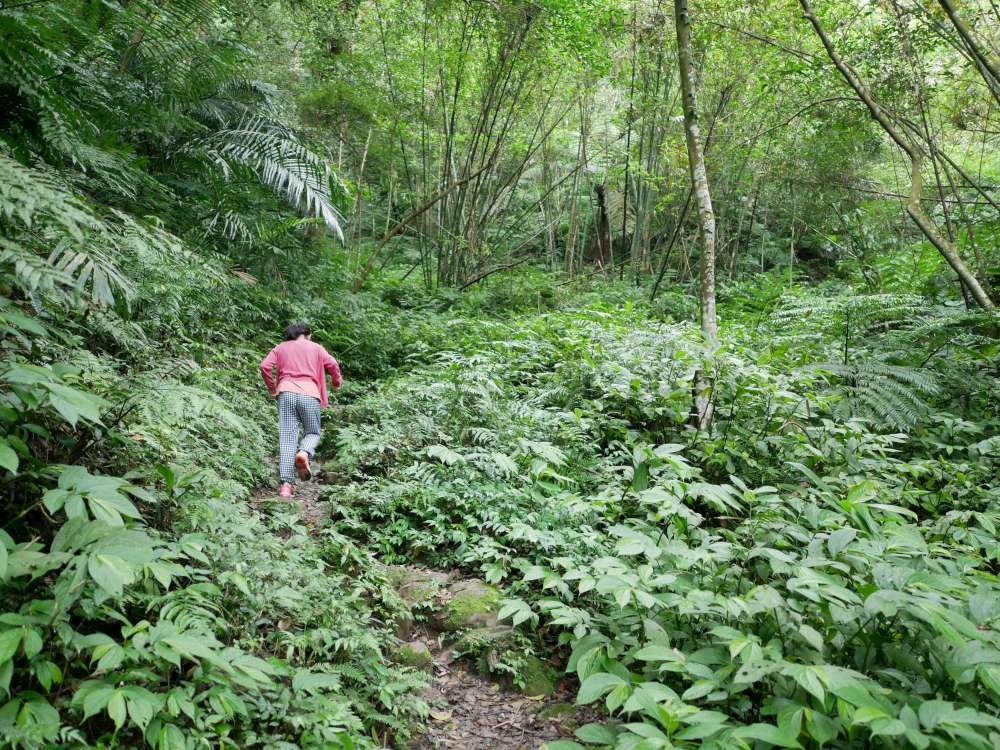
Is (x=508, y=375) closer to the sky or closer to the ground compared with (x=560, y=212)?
closer to the ground

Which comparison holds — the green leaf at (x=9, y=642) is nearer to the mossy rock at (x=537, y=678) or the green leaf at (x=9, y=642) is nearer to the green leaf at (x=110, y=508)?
the green leaf at (x=110, y=508)

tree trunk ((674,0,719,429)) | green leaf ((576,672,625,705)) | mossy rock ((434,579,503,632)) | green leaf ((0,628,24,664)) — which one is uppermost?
tree trunk ((674,0,719,429))

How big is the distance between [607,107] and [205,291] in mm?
10991

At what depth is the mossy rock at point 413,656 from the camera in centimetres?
290

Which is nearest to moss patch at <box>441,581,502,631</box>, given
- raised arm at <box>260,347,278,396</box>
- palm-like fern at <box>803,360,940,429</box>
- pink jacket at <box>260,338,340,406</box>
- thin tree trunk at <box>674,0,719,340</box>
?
pink jacket at <box>260,338,340,406</box>

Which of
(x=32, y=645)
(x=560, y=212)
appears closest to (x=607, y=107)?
(x=560, y=212)

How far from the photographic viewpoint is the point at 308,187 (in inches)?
332

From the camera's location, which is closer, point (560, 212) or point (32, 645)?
point (32, 645)

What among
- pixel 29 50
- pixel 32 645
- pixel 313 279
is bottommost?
pixel 32 645

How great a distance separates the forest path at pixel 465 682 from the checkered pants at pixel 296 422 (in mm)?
1624

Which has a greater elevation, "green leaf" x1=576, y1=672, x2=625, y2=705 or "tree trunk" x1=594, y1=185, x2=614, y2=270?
"tree trunk" x1=594, y1=185, x2=614, y2=270

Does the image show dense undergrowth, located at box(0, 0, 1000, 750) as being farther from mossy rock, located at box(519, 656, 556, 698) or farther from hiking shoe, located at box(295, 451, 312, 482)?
hiking shoe, located at box(295, 451, 312, 482)

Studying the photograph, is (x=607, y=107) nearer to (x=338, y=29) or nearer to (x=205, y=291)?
(x=338, y=29)

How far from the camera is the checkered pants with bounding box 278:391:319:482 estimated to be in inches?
187
